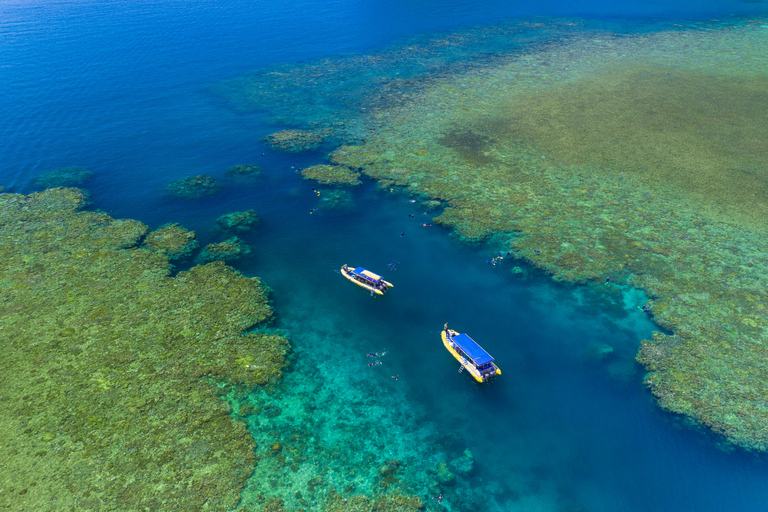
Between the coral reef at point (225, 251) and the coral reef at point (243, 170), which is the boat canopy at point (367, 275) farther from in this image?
the coral reef at point (243, 170)

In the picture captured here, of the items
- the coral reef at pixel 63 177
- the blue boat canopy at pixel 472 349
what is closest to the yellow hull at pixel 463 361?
the blue boat canopy at pixel 472 349

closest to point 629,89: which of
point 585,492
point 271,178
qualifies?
point 271,178

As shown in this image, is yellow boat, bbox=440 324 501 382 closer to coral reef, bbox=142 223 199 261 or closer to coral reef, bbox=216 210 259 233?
coral reef, bbox=216 210 259 233

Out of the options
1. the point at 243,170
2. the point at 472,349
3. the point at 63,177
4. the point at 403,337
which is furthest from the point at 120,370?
the point at 63,177

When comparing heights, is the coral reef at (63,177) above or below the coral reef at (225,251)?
above

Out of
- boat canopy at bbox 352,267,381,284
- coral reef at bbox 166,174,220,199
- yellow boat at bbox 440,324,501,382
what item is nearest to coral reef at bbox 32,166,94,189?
coral reef at bbox 166,174,220,199

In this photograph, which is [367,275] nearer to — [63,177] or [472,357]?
[472,357]
